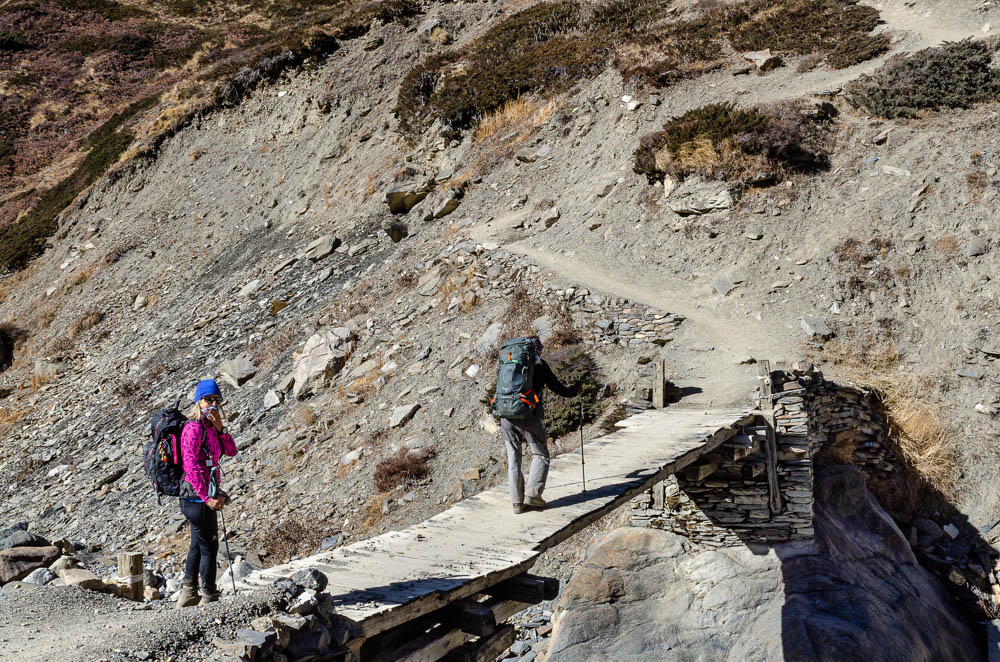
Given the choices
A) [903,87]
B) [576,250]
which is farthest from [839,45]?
[576,250]

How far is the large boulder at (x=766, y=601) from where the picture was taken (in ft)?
38.4

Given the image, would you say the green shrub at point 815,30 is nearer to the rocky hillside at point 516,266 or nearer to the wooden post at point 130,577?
the rocky hillside at point 516,266

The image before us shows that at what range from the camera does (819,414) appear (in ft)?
45.9

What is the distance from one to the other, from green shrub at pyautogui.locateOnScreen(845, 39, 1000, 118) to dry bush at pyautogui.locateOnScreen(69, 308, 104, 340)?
91.6 ft

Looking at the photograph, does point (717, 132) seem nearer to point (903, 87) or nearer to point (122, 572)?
point (903, 87)

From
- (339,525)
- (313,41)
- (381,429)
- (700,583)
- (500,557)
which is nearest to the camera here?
(500,557)

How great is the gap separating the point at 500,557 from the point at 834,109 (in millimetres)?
19627

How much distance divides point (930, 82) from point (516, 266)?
43.4ft

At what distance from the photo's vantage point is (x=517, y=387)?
851cm

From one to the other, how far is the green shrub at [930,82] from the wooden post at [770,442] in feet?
41.0

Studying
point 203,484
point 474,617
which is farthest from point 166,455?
point 474,617

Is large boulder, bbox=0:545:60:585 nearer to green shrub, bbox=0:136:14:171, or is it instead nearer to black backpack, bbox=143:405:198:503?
black backpack, bbox=143:405:198:503

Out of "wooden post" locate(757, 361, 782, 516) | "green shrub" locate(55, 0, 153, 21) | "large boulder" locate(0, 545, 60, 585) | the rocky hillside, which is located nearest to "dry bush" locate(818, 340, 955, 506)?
the rocky hillside

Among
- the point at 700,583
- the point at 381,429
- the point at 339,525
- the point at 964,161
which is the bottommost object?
the point at 700,583
